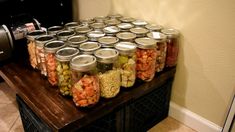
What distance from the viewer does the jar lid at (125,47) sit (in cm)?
104

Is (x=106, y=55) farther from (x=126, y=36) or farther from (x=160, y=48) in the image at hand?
(x=160, y=48)

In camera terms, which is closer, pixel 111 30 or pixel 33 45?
pixel 33 45

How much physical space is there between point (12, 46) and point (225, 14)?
118 cm

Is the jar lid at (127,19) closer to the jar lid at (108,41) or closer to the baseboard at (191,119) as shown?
the jar lid at (108,41)

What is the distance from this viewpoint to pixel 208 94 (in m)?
1.29

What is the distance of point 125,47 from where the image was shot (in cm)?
107

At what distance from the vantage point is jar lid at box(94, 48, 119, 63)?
97 centimetres

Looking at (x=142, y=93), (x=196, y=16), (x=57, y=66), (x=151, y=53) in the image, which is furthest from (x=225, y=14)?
(x=57, y=66)

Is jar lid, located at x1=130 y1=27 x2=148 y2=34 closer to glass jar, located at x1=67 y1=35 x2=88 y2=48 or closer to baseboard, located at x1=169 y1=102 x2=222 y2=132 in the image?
glass jar, located at x1=67 y1=35 x2=88 y2=48

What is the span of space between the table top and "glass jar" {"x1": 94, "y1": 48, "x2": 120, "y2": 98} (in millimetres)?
46

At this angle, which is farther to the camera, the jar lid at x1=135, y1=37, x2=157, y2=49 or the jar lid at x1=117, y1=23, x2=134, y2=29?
the jar lid at x1=117, y1=23, x2=134, y2=29

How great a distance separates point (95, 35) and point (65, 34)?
16 cm

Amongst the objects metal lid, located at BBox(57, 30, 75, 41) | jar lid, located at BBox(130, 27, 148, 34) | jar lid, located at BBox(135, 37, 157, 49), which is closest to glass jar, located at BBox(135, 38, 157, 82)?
jar lid, located at BBox(135, 37, 157, 49)

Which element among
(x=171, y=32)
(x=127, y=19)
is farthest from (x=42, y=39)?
(x=171, y=32)
